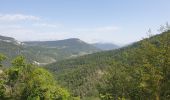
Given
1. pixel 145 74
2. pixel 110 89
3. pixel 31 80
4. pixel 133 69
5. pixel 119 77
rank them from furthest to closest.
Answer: pixel 110 89 < pixel 119 77 < pixel 31 80 < pixel 133 69 < pixel 145 74

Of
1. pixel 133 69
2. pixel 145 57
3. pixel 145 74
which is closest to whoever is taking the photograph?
pixel 145 74

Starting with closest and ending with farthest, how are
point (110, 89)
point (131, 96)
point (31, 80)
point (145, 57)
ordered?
point (145, 57) < point (131, 96) < point (31, 80) < point (110, 89)

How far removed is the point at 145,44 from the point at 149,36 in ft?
5.86

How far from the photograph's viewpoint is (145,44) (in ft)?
127

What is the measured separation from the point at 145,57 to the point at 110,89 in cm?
4723

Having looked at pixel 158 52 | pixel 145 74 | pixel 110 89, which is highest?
pixel 158 52

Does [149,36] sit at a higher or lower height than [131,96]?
higher

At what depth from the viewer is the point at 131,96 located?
52344 millimetres

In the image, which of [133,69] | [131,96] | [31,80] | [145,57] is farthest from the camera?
[31,80]

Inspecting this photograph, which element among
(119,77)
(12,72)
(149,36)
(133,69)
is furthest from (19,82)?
(149,36)

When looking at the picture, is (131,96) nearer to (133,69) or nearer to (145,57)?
(133,69)

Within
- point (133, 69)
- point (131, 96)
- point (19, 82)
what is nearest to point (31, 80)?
point (19, 82)

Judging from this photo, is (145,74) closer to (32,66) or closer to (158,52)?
(158,52)

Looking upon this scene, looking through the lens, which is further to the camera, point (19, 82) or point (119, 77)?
point (119, 77)
